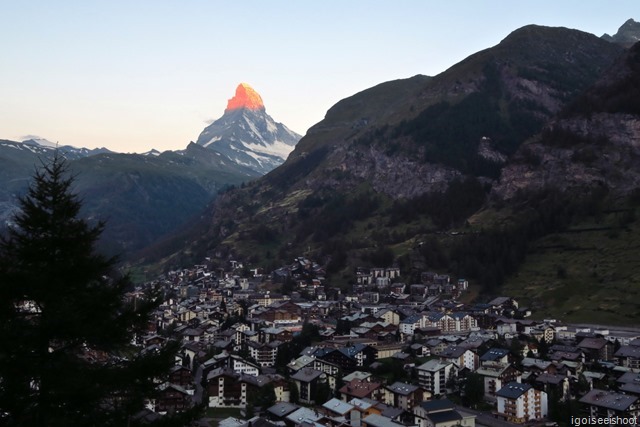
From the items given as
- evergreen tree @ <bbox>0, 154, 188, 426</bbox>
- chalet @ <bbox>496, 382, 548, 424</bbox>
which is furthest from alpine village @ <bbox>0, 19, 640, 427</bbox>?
chalet @ <bbox>496, 382, 548, 424</bbox>

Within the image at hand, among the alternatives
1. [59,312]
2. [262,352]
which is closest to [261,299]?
[262,352]

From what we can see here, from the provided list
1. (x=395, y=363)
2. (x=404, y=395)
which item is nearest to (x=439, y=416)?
(x=404, y=395)

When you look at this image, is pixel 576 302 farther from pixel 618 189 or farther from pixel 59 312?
pixel 59 312

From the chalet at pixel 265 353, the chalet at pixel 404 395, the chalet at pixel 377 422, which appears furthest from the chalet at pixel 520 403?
the chalet at pixel 265 353

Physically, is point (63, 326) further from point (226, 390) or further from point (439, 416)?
point (226, 390)

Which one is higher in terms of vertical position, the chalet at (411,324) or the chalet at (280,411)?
the chalet at (280,411)

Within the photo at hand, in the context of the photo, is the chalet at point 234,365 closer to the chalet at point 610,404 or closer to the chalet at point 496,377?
the chalet at point 496,377

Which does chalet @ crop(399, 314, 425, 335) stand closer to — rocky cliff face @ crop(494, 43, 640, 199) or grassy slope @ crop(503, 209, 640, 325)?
grassy slope @ crop(503, 209, 640, 325)
